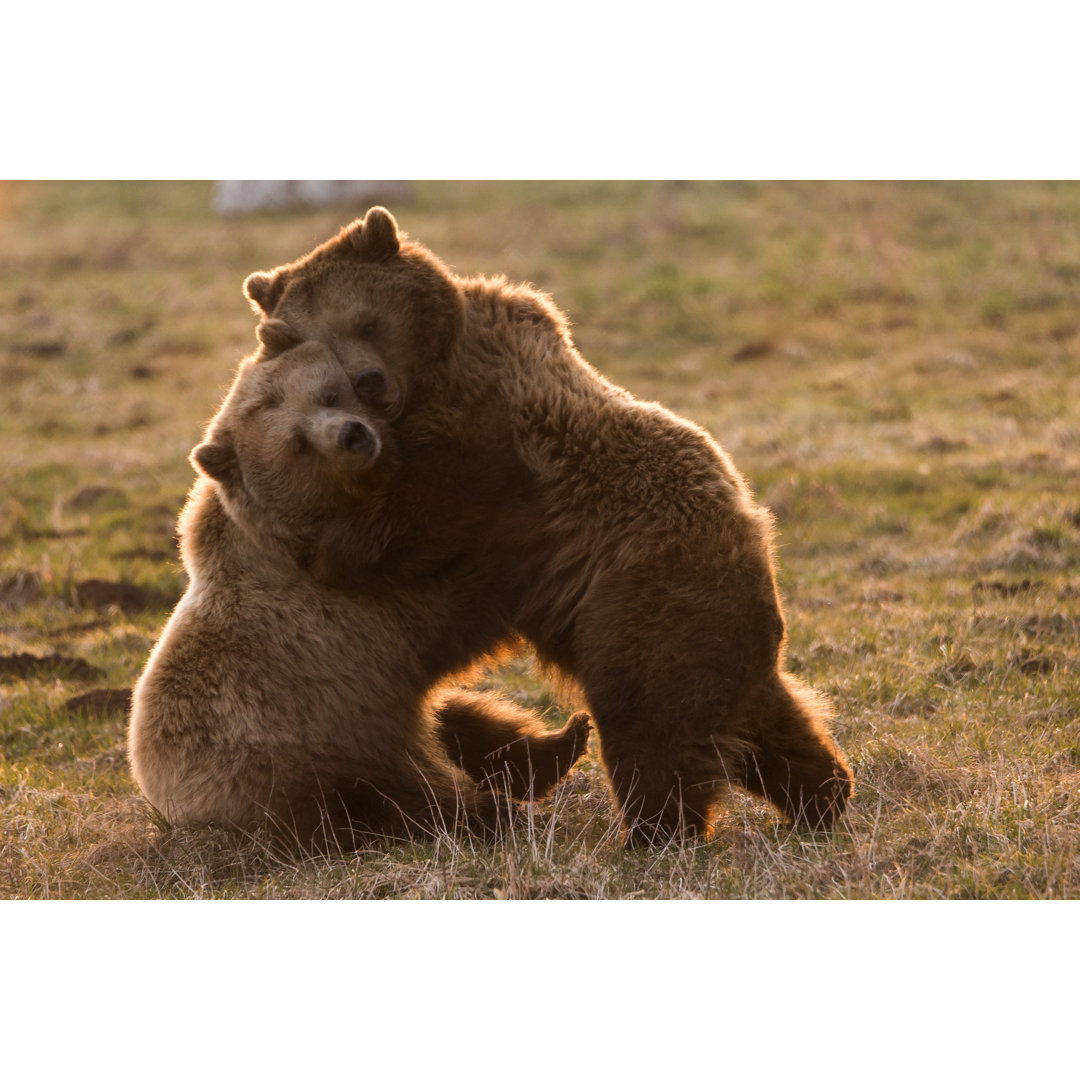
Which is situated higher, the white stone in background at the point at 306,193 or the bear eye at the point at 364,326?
the white stone in background at the point at 306,193

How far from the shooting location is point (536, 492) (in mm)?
4840

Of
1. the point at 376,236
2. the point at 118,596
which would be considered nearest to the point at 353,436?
the point at 376,236

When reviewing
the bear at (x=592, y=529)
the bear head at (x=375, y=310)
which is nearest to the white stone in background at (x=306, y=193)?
the bear head at (x=375, y=310)

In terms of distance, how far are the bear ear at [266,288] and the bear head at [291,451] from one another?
0.29 m

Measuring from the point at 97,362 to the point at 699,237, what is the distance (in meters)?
8.30

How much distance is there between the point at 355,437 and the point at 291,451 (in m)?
0.39

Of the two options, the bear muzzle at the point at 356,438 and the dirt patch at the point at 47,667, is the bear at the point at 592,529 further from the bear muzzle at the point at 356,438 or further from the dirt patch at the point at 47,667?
the dirt patch at the point at 47,667

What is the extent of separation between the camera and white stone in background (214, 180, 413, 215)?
20297mm

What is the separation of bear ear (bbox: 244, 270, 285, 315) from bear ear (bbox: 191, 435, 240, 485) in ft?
2.05

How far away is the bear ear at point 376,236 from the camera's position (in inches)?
196

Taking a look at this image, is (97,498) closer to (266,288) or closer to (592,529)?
(266,288)

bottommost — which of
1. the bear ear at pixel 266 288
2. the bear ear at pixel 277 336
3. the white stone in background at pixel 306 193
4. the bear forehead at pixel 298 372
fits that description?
the bear forehead at pixel 298 372

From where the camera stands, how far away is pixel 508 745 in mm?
5535

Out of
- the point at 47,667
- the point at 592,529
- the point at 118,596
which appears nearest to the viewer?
the point at 592,529
